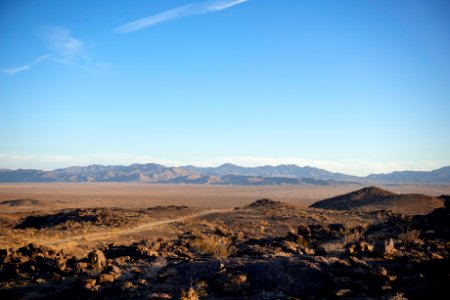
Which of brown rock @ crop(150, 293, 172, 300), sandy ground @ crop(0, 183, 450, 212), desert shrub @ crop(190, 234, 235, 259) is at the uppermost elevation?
brown rock @ crop(150, 293, 172, 300)

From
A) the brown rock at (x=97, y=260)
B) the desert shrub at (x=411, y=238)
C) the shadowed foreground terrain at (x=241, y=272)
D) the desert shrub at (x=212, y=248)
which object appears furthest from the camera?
the desert shrub at (x=411, y=238)

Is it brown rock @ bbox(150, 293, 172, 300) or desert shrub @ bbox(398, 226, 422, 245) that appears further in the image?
desert shrub @ bbox(398, 226, 422, 245)

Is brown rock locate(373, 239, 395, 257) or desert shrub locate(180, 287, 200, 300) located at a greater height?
brown rock locate(373, 239, 395, 257)

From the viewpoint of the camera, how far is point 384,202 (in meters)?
45.9

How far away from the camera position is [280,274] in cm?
981

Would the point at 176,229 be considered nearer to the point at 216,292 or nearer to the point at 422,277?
the point at 216,292

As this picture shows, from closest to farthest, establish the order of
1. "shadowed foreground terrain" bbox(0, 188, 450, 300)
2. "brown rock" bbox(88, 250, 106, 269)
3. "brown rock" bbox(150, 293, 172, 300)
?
1. "brown rock" bbox(150, 293, 172, 300)
2. "shadowed foreground terrain" bbox(0, 188, 450, 300)
3. "brown rock" bbox(88, 250, 106, 269)

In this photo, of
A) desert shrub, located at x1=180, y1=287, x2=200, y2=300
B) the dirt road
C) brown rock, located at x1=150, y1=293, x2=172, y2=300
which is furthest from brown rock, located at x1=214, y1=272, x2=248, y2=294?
the dirt road

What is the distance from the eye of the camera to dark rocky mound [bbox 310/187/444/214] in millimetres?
43528

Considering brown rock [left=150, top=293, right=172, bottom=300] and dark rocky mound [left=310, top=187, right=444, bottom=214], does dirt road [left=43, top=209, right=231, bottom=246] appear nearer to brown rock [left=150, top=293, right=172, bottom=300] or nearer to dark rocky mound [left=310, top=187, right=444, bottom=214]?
brown rock [left=150, top=293, right=172, bottom=300]

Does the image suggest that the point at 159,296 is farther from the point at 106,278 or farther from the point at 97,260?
the point at 97,260

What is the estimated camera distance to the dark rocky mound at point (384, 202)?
43528 mm

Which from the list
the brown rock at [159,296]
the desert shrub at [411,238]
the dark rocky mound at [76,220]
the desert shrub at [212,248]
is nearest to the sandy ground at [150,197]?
the dark rocky mound at [76,220]

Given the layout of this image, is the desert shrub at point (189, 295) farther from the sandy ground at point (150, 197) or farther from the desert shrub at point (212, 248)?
the sandy ground at point (150, 197)
